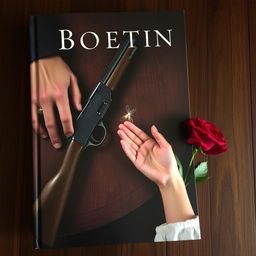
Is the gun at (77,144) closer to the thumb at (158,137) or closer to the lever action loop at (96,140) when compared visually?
the lever action loop at (96,140)

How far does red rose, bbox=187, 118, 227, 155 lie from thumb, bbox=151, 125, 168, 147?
0.18 ft

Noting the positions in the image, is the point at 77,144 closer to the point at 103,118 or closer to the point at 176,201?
the point at 103,118

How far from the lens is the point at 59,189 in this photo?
32.8 inches

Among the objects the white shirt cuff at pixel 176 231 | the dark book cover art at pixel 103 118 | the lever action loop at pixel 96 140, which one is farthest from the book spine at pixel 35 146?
the white shirt cuff at pixel 176 231

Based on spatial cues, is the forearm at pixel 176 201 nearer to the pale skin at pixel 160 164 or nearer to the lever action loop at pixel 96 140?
the pale skin at pixel 160 164

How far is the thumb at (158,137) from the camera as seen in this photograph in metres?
0.86

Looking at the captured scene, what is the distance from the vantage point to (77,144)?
33.3 inches

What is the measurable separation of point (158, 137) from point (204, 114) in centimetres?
13

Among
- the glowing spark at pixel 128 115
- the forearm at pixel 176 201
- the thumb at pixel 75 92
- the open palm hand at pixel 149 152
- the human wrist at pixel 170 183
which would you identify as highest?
the thumb at pixel 75 92

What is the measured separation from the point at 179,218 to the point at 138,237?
97 mm

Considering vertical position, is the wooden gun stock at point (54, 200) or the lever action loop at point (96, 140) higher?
the lever action loop at point (96, 140)

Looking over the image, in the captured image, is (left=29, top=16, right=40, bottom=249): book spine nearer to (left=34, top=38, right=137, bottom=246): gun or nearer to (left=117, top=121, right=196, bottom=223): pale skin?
(left=34, top=38, right=137, bottom=246): gun

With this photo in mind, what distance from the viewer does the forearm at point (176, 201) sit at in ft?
2.75

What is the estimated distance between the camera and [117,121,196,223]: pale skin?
33.1 inches
